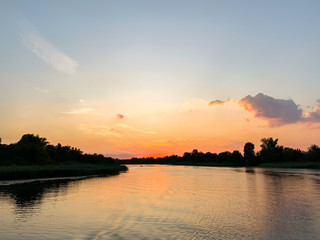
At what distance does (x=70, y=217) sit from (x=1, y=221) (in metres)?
4.44

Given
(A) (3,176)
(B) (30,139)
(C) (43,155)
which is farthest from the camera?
(B) (30,139)

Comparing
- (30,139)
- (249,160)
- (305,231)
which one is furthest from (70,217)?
(249,160)

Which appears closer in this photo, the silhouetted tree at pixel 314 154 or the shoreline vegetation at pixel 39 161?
the shoreline vegetation at pixel 39 161

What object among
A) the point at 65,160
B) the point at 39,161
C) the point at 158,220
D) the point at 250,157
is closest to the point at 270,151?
the point at 250,157

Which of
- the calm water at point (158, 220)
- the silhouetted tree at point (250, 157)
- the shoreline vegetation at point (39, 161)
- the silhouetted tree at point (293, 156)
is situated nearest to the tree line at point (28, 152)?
the shoreline vegetation at point (39, 161)

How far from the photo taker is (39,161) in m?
97.1

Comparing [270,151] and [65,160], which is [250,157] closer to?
[270,151]

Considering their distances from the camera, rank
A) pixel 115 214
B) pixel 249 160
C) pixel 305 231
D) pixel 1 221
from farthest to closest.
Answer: pixel 249 160 → pixel 115 214 → pixel 1 221 → pixel 305 231

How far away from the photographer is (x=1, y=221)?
18.8 m

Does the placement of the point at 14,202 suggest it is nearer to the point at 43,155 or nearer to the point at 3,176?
the point at 3,176

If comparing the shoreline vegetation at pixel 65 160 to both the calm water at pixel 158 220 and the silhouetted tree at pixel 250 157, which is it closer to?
the silhouetted tree at pixel 250 157

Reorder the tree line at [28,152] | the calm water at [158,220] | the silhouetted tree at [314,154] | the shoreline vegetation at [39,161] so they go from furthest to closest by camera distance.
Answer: the silhouetted tree at [314,154] → the tree line at [28,152] → the shoreline vegetation at [39,161] → the calm water at [158,220]

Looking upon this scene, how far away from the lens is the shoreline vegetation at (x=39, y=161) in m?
58.9

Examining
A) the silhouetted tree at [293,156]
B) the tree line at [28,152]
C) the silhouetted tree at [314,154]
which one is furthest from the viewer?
the silhouetted tree at [293,156]
